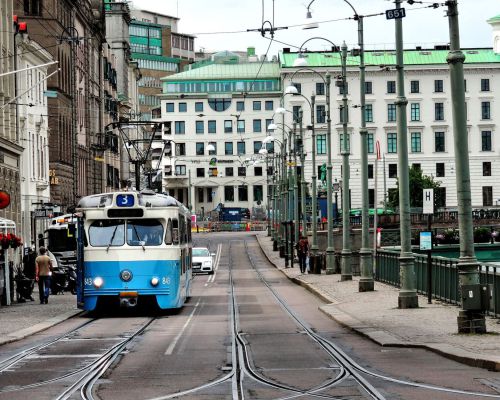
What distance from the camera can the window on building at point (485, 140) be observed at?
147500mm

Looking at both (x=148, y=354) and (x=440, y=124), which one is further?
(x=440, y=124)

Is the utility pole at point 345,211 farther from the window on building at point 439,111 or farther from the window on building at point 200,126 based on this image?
the window on building at point 200,126

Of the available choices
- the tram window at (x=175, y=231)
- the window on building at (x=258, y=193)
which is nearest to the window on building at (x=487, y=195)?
the window on building at (x=258, y=193)

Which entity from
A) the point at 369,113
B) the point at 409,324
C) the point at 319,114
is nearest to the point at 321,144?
the point at 319,114

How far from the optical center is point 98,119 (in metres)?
105

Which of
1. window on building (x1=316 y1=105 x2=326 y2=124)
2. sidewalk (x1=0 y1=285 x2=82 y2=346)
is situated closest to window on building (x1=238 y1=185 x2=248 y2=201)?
window on building (x1=316 y1=105 x2=326 y2=124)

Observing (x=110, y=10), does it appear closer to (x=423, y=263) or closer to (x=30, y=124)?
(x=30, y=124)

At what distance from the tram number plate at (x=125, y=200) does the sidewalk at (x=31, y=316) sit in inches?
127

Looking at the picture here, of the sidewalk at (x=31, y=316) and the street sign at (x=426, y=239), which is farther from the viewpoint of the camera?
the street sign at (x=426, y=239)

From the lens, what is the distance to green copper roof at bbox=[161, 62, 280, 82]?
6767 inches

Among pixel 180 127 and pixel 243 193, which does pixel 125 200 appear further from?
pixel 243 193

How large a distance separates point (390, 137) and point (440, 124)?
6226 mm

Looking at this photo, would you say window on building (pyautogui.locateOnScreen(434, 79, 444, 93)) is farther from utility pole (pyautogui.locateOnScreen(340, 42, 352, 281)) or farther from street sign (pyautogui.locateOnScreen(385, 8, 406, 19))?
street sign (pyautogui.locateOnScreen(385, 8, 406, 19))

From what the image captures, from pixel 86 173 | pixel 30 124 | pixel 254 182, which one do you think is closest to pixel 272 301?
pixel 30 124
